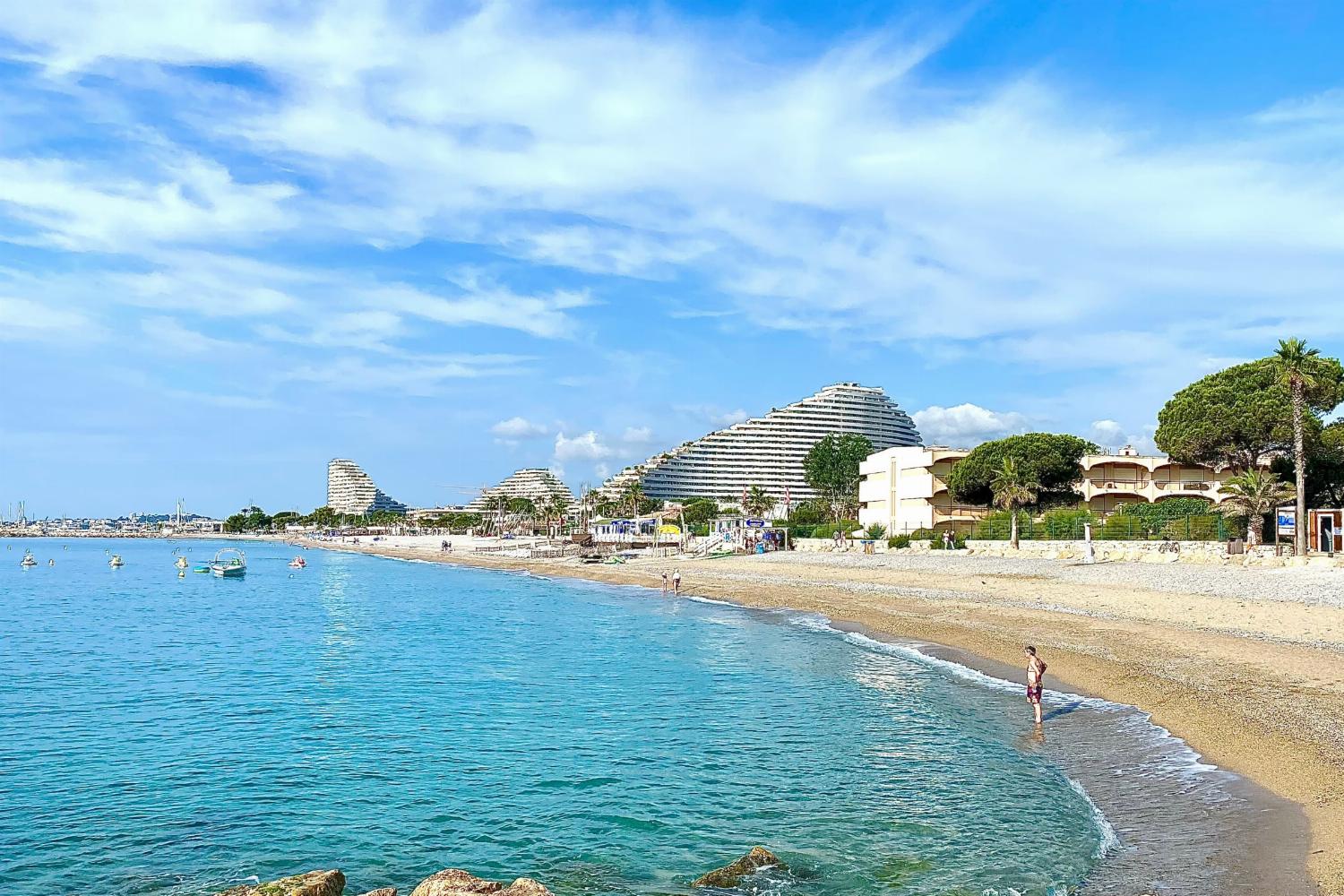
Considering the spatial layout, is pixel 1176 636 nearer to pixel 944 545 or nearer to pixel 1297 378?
pixel 1297 378

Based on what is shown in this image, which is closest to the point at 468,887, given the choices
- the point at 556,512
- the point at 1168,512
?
the point at 1168,512

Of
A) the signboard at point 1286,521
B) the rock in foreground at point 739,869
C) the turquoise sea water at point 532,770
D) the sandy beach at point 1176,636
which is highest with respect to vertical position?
the signboard at point 1286,521

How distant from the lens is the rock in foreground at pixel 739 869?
1045cm

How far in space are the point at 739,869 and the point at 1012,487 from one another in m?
63.6

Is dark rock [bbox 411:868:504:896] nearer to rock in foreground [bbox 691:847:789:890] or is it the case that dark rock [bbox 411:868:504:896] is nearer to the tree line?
rock in foreground [bbox 691:847:789:890]

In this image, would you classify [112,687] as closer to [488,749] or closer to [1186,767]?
[488,749]

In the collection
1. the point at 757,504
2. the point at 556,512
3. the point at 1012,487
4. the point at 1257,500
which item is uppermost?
the point at 1012,487

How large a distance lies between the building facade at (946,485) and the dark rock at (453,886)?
66027 mm

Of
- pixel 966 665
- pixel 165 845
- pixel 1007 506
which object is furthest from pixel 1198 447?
pixel 165 845

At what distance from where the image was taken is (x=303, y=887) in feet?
30.9

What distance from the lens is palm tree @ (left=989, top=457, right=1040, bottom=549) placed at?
227 ft

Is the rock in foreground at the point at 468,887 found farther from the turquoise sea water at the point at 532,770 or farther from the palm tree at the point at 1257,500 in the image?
the palm tree at the point at 1257,500

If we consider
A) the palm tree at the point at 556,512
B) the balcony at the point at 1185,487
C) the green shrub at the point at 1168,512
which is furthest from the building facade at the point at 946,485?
the palm tree at the point at 556,512

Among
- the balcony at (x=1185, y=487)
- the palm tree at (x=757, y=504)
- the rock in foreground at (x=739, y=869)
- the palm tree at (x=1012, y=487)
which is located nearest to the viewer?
the rock in foreground at (x=739, y=869)
